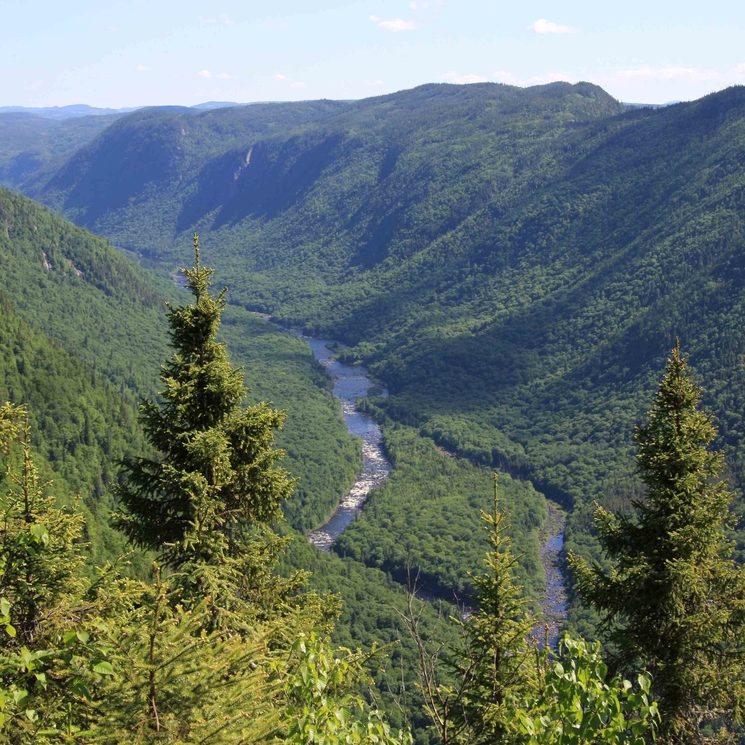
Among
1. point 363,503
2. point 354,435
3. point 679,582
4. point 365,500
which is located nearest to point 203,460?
point 679,582

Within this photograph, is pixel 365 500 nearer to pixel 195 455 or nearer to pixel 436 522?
pixel 436 522

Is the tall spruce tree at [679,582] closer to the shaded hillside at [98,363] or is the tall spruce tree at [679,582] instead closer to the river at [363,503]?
the river at [363,503]

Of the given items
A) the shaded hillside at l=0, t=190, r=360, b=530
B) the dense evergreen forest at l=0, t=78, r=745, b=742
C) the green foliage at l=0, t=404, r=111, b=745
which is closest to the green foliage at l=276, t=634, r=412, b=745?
the green foliage at l=0, t=404, r=111, b=745

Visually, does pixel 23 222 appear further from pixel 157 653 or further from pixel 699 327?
pixel 157 653

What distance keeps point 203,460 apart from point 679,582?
10697mm

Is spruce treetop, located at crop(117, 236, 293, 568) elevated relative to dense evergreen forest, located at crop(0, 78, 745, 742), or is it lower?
elevated

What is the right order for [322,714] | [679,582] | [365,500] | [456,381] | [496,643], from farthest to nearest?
1. [456,381]
2. [365,500]
3. [679,582]
4. [496,643]
5. [322,714]

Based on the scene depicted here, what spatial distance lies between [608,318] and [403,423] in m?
52.0

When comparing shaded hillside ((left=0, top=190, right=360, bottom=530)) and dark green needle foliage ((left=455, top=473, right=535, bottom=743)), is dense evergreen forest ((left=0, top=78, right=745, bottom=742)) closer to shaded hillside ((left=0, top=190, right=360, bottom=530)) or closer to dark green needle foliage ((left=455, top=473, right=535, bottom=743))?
shaded hillside ((left=0, top=190, right=360, bottom=530))

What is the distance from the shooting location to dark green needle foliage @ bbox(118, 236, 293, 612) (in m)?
16.5

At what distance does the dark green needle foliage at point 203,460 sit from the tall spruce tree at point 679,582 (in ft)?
26.2

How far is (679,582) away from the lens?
54.3 ft

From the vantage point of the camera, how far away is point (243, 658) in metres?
9.46

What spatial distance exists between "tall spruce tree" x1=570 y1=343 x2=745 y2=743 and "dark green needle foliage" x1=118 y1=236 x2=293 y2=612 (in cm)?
799
